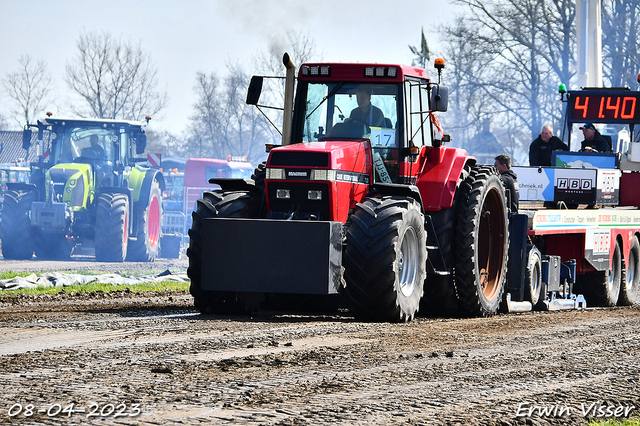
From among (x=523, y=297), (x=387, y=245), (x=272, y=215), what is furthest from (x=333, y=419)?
(x=523, y=297)

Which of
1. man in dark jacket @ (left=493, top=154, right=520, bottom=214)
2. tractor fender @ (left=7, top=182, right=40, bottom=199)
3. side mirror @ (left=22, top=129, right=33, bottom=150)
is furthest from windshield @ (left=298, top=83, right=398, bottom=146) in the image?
tractor fender @ (left=7, top=182, right=40, bottom=199)

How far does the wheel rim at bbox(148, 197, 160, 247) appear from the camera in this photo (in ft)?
80.9

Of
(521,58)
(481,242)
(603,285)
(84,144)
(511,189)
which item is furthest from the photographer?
(521,58)

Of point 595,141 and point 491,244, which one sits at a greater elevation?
point 595,141

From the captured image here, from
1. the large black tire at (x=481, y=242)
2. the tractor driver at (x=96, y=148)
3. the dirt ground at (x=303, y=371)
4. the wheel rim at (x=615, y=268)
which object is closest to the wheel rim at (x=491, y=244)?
the large black tire at (x=481, y=242)

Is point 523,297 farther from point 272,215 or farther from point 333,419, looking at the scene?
point 333,419

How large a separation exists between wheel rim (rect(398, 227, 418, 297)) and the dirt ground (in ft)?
1.31

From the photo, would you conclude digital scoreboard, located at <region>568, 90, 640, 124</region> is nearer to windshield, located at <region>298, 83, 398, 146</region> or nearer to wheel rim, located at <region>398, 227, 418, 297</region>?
windshield, located at <region>298, 83, 398, 146</region>

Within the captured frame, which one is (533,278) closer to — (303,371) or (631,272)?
(631,272)

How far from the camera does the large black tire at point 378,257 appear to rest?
26.5 feet

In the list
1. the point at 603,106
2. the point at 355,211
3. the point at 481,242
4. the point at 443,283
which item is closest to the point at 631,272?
the point at 603,106

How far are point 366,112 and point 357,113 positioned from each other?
0.09m

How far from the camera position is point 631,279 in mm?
15125

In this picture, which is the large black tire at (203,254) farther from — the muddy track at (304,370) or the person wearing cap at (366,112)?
the person wearing cap at (366,112)
